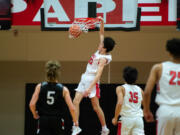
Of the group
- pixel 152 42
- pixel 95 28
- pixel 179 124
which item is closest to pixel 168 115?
pixel 179 124

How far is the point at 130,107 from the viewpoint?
5938mm

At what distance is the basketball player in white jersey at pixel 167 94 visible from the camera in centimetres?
432

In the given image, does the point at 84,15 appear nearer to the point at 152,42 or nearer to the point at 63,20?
the point at 63,20

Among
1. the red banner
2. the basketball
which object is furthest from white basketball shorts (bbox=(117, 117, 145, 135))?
the red banner

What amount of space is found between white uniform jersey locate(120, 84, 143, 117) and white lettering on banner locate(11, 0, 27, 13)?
12.1 ft

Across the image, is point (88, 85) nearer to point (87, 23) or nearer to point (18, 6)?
point (87, 23)

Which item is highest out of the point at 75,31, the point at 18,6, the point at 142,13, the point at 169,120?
the point at 18,6

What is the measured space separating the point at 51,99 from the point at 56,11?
357 cm

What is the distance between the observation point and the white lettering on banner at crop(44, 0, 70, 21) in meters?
8.27

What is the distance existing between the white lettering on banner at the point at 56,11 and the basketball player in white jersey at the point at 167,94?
4.23 m

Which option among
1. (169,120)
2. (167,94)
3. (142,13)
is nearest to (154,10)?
(142,13)

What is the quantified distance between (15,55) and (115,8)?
3238 mm

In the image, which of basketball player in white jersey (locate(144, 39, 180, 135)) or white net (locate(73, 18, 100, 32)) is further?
white net (locate(73, 18, 100, 32))

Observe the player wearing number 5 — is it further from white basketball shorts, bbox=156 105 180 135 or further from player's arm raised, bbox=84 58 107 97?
white basketball shorts, bbox=156 105 180 135
